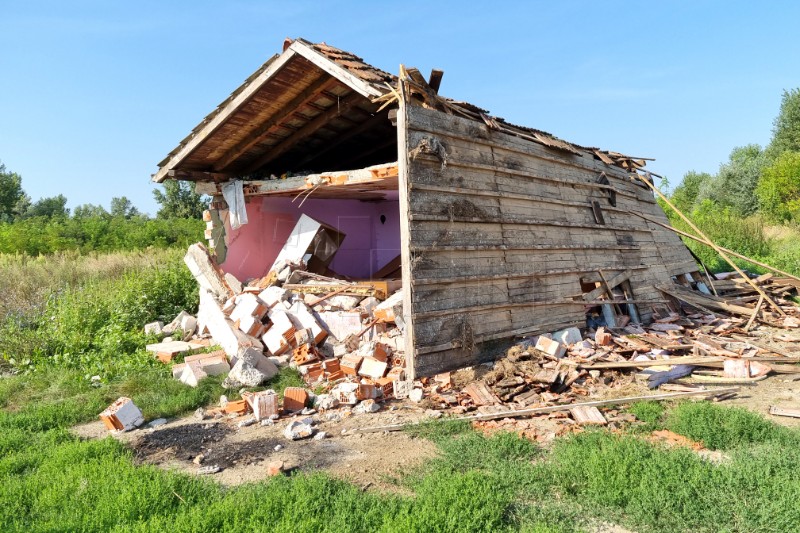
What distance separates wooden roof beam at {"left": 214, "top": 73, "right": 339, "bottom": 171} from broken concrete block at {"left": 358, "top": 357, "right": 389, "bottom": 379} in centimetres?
418

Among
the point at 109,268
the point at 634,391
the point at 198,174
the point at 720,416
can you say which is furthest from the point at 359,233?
the point at 720,416

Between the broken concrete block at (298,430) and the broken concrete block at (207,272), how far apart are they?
4.81 metres

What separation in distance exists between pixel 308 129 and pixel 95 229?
67.0ft

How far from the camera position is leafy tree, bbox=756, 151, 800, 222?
28.6 metres

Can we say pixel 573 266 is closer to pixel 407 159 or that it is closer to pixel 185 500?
pixel 407 159

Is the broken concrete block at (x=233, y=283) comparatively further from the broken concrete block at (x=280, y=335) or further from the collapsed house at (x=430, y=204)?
the broken concrete block at (x=280, y=335)

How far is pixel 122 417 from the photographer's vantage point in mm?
5695

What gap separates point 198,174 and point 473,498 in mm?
8367

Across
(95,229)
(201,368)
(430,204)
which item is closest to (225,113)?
(430,204)

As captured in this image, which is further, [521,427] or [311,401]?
[311,401]

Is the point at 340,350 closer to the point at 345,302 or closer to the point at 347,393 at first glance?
the point at 345,302

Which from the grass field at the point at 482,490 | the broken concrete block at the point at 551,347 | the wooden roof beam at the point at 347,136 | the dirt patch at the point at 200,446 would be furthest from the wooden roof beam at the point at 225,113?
the broken concrete block at the point at 551,347

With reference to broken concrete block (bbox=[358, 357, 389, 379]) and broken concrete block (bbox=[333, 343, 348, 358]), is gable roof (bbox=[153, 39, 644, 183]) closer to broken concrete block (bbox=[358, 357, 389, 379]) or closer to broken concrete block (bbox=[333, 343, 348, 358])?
broken concrete block (bbox=[358, 357, 389, 379])

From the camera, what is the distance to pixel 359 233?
13164 millimetres
